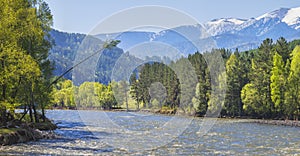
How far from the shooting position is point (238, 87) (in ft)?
276

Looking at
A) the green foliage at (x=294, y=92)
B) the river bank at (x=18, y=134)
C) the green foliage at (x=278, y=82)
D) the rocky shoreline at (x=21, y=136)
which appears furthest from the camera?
the green foliage at (x=278, y=82)

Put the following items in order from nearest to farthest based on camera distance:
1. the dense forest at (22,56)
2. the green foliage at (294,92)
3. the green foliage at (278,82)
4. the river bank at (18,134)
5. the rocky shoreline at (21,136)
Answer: the rocky shoreline at (21,136), the river bank at (18,134), the dense forest at (22,56), the green foliage at (294,92), the green foliage at (278,82)

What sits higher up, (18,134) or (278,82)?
(278,82)

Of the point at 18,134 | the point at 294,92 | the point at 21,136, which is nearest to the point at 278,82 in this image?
the point at 294,92

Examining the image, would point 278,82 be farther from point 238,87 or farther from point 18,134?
point 18,134

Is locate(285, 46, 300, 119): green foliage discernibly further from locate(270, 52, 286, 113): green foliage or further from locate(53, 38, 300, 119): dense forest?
locate(270, 52, 286, 113): green foliage

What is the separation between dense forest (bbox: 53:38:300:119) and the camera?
68562mm

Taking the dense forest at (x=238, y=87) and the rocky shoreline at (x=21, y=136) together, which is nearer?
the rocky shoreline at (x=21, y=136)

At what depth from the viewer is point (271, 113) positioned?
73.6 m

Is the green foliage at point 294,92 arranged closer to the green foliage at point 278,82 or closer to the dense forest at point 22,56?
the green foliage at point 278,82

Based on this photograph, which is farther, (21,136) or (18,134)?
(21,136)

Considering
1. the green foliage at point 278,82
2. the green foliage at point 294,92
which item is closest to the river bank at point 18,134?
the green foliage at point 294,92

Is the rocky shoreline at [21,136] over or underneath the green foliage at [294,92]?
underneath

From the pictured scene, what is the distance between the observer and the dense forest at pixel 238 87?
68562mm
